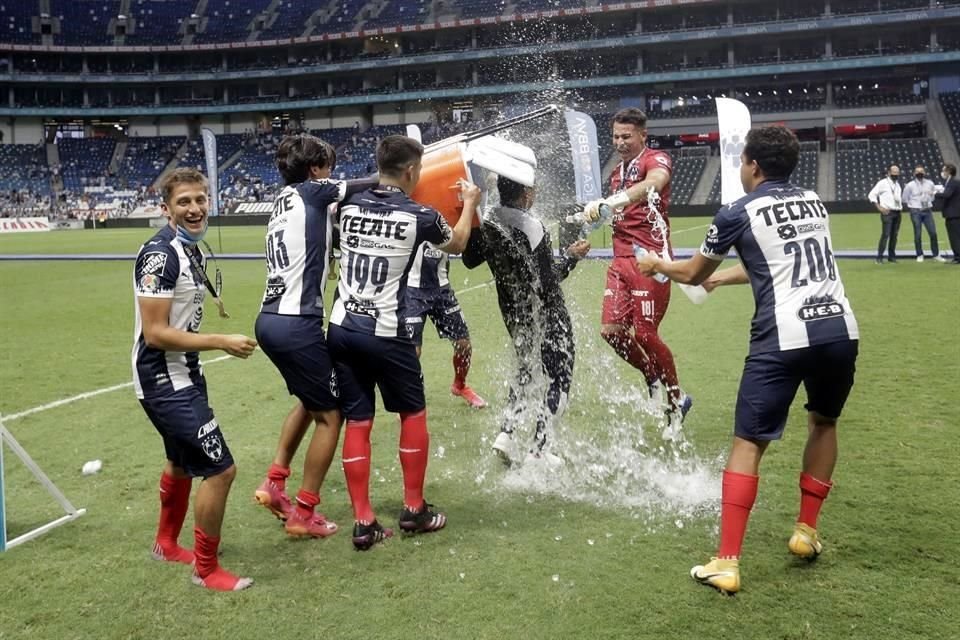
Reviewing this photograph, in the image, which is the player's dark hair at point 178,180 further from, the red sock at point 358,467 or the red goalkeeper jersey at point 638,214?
the red goalkeeper jersey at point 638,214

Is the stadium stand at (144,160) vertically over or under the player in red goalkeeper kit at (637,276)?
over

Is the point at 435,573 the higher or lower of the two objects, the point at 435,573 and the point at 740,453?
the lower

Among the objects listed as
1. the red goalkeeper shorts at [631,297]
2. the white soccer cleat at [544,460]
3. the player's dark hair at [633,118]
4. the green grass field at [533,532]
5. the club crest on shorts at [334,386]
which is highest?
the player's dark hair at [633,118]

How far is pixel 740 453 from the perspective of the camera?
143 inches

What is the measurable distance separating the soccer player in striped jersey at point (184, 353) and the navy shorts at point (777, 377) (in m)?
2.21

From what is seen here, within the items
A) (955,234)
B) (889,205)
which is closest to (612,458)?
(889,205)

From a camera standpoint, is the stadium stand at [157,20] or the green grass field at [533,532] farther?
the stadium stand at [157,20]

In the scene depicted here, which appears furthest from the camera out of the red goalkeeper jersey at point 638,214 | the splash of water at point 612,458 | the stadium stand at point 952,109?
the stadium stand at point 952,109

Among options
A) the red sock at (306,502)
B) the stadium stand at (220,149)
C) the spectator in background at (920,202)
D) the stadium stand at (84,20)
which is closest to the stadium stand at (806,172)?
the spectator in background at (920,202)

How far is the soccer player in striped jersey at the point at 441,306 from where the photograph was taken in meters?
6.50

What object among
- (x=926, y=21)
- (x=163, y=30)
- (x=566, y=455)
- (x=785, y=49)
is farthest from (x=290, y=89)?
(x=566, y=455)

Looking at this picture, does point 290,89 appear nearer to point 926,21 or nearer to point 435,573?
point 926,21

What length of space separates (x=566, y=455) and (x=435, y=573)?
188 cm

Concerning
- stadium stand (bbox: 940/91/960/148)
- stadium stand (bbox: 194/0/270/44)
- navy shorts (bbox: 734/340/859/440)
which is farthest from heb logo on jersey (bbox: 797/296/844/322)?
stadium stand (bbox: 194/0/270/44)
